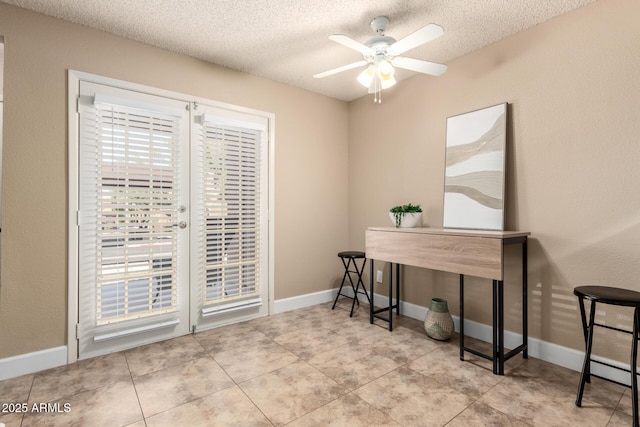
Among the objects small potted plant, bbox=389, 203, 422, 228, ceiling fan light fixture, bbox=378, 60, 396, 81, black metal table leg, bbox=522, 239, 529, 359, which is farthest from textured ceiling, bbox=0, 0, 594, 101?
black metal table leg, bbox=522, 239, 529, 359

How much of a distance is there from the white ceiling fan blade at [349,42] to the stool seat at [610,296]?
6.55ft

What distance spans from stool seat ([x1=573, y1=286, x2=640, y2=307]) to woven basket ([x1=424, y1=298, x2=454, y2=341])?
1.01 m

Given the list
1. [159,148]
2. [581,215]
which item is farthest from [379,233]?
[159,148]

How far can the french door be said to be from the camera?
239cm

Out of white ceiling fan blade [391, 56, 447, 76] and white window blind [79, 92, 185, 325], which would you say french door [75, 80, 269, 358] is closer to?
white window blind [79, 92, 185, 325]

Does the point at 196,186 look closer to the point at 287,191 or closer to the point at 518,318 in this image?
the point at 287,191

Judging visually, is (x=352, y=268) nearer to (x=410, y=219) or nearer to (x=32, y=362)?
(x=410, y=219)

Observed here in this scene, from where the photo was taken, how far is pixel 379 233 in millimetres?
2932

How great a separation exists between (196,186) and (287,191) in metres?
0.99

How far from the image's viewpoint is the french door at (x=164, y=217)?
2.39 meters

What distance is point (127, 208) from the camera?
2.49 m

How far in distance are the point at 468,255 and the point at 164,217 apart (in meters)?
2.42

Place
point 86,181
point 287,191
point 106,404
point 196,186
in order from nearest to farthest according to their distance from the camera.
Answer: point 106,404 → point 86,181 → point 196,186 → point 287,191

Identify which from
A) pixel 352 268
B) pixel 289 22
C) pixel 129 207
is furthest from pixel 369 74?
pixel 352 268
